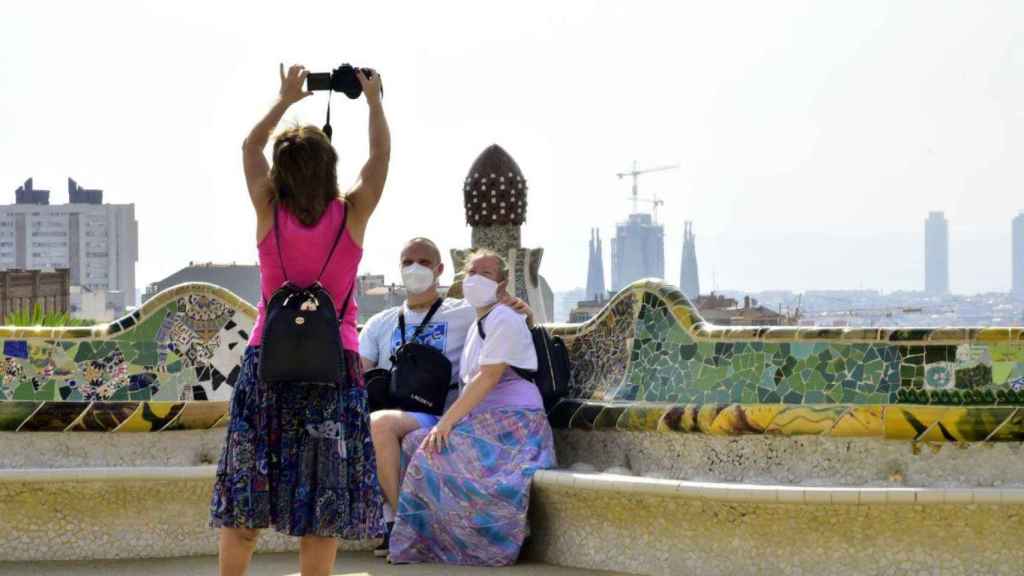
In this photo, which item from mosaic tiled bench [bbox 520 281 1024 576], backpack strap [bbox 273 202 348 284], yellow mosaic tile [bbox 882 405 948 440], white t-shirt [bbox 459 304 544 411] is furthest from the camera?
white t-shirt [bbox 459 304 544 411]

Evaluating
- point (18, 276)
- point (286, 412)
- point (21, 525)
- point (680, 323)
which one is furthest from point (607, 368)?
point (18, 276)

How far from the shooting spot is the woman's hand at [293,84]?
5469 millimetres

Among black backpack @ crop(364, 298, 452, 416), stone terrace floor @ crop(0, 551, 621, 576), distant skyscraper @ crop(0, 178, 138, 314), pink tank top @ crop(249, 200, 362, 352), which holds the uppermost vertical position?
distant skyscraper @ crop(0, 178, 138, 314)

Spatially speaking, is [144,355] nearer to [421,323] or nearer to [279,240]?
[421,323]

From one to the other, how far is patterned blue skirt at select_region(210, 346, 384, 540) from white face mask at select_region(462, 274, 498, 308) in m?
2.12

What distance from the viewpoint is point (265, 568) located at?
7.22 m

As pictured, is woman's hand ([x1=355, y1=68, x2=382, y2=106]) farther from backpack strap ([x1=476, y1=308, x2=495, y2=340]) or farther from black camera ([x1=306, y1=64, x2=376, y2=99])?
backpack strap ([x1=476, y1=308, x2=495, y2=340])

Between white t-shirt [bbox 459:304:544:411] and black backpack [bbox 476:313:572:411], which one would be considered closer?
white t-shirt [bbox 459:304:544:411]

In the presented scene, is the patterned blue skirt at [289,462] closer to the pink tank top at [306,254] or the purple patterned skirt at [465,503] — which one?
the pink tank top at [306,254]

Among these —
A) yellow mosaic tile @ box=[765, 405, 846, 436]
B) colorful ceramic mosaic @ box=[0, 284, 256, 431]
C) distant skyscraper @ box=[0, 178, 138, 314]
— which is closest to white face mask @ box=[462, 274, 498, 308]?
yellow mosaic tile @ box=[765, 405, 846, 436]

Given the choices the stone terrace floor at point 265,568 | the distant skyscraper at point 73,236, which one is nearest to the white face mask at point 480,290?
the stone terrace floor at point 265,568

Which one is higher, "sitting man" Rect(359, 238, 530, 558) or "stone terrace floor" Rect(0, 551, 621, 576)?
"sitting man" Rect(359, 238, 530, 558)

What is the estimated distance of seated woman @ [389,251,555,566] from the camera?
23.5ft

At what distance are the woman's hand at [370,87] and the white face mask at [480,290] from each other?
6.60 feet
